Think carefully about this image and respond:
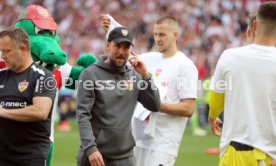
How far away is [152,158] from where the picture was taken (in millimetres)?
8484

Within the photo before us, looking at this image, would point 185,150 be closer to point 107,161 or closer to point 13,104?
point 107,161

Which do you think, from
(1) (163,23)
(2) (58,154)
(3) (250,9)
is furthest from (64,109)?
(1) (163,23)

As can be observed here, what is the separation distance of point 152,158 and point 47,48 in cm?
174

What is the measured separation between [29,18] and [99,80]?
1531 millimetres

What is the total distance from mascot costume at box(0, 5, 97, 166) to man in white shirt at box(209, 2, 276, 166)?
2045mm

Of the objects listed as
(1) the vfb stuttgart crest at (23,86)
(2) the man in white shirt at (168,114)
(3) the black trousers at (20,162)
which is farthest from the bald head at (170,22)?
(3) the black trousers at (20,162)

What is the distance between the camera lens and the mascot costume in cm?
777

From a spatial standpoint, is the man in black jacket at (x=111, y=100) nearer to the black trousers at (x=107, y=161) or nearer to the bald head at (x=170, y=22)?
the black trousers at (x=107, y=161)

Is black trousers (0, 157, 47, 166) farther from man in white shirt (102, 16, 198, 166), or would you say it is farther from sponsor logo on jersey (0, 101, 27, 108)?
man in white shirt (102, 16, 198, 166)

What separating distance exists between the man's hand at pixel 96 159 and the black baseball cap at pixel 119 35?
1.11 metres

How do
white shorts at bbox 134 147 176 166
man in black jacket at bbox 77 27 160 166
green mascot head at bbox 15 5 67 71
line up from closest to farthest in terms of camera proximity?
man in black jacket at bbox 77 27 160 166 → green mascot head at bbox 15 5 67 71 → white shorts at bbox 134 147 176 166

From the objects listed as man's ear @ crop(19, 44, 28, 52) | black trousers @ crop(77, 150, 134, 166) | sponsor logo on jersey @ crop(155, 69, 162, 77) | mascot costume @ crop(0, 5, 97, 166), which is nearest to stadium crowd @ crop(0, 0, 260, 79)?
sponsor logo on jersey @ crop(155, 69, 162, 77)

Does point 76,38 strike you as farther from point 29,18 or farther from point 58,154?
point 29,18

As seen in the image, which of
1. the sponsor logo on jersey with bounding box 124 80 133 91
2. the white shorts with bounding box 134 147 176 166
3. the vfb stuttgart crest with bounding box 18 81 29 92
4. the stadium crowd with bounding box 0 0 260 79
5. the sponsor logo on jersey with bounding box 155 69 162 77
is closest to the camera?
the vfb stuttgart crest with bounding box 18 81 29 92
